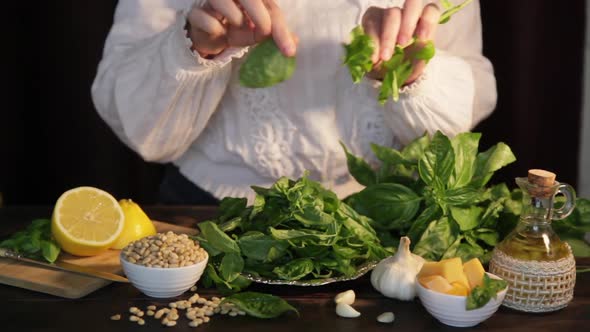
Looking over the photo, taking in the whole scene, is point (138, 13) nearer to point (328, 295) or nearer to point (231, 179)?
point (231, 179)

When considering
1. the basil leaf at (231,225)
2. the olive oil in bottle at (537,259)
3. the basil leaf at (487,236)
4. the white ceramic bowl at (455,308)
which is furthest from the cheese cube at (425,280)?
the basil leaf at (231,225)

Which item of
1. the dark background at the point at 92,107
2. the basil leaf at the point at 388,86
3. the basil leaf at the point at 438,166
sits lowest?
the dark background at the point at 92,107

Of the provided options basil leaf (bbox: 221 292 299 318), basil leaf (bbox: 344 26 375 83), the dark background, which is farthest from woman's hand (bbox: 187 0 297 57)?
the dark background

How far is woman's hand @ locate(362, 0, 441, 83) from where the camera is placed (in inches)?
57.1

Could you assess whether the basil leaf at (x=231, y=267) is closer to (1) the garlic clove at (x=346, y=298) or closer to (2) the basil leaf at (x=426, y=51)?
(1) the garlic clove at (x=346, y=298)

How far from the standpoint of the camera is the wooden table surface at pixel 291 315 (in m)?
1.16

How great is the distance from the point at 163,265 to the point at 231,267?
10cm

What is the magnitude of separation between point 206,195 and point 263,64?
1.32ft

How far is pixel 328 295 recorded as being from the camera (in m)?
1.26

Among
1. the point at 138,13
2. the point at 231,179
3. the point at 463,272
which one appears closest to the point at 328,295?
the point at 463,272

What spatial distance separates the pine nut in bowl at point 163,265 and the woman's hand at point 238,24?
407 millimetres

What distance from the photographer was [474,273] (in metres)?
1.17

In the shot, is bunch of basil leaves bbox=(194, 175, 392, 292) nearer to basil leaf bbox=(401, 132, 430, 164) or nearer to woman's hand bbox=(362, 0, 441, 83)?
basil leaf bbox=(401, 132, 430, 164)

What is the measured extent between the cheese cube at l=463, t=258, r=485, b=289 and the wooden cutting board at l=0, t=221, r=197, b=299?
53cm
